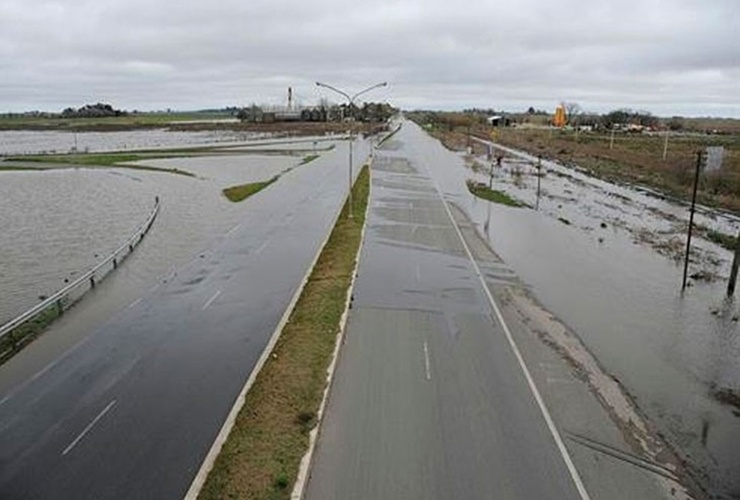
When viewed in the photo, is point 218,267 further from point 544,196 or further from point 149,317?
Result: point 544,196

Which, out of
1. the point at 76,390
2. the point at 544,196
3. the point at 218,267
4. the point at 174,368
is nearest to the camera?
the point at 76,390

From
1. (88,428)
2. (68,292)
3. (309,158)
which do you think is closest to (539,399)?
(88,428)

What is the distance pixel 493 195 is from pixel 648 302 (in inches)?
1404

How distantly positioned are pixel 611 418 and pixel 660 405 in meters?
2.34

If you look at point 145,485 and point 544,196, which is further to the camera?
point 544,196

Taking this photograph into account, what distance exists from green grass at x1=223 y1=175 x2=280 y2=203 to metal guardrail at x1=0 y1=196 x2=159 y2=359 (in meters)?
18.0

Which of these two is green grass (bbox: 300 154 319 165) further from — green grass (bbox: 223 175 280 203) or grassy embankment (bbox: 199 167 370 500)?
grassy embankment (bbox: 199 167 370 500)

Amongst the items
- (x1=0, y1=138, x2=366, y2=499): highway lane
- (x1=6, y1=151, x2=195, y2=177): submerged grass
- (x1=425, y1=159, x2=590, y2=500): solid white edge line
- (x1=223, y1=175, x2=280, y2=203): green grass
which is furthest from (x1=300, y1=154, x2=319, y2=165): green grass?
(x1=425, y1=159, x2=590, y2=500): solid white edge line

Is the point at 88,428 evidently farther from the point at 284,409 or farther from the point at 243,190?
the point at 243,190

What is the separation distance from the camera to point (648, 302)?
30078 mm

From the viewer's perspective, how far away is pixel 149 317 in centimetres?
2598

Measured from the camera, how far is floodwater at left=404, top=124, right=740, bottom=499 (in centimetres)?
1855

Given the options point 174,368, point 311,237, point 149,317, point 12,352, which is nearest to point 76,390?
point 174,368

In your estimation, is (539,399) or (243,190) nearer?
(539,399)
